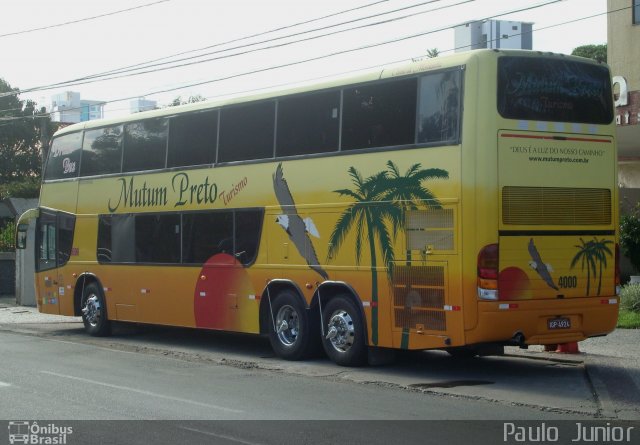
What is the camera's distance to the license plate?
41.7ft

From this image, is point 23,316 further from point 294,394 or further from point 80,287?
point 294,394

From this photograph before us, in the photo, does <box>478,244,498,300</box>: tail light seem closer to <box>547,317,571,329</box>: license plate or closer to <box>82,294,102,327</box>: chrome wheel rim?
<box>547,317,571,329</box>: license plate

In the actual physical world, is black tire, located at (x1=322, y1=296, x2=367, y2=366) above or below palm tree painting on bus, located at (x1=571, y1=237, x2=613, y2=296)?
below

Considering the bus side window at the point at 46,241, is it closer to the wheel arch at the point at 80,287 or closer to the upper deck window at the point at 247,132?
the wheel arch at the point at 80,287

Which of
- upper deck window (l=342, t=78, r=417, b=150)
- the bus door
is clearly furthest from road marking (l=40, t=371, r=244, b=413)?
the bus door

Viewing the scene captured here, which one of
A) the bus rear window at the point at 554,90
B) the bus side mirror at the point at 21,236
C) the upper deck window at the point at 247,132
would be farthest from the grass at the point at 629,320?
the bus side mirror at the point at 21,236

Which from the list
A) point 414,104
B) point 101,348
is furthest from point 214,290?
point 414,104

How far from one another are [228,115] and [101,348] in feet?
16.2

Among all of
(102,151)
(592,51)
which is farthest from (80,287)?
(592,51)

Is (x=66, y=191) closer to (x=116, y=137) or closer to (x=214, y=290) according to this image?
(x=116, y=137)

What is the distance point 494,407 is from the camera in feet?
35.5

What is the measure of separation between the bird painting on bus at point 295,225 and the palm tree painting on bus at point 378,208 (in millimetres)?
485

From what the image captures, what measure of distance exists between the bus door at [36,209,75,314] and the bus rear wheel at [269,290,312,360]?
6.86 metres

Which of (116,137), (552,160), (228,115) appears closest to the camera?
(552,160)
